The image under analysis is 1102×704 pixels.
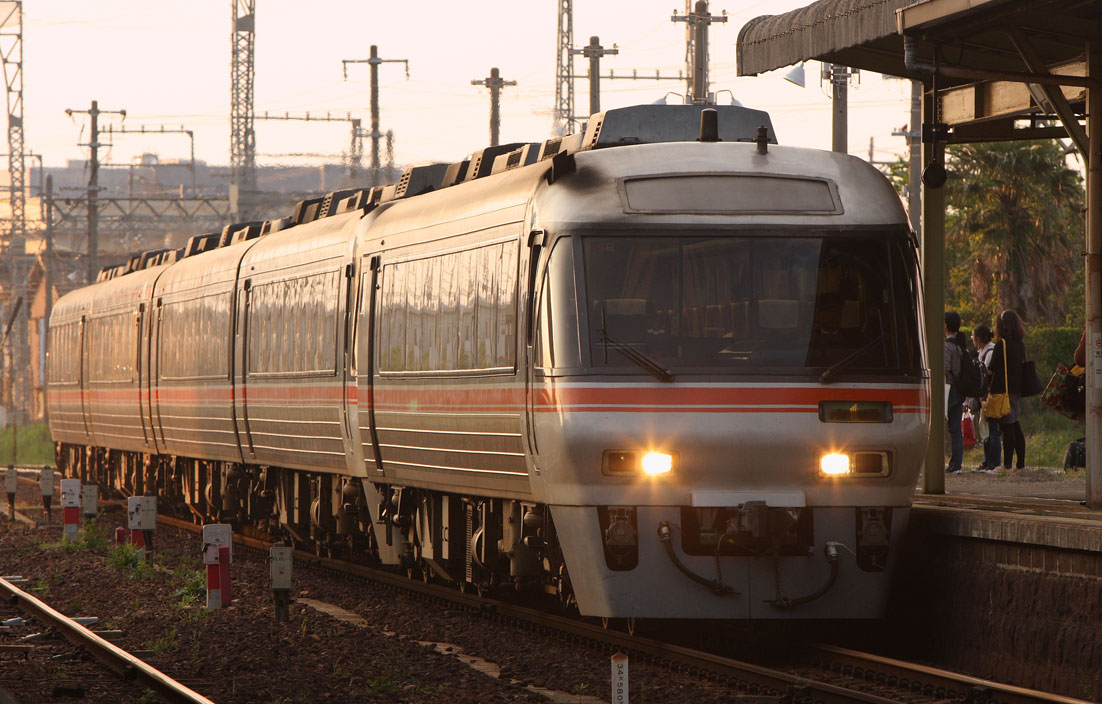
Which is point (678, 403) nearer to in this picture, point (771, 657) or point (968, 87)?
point (771, 657)

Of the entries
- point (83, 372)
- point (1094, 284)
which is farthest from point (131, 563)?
point (83, 372)

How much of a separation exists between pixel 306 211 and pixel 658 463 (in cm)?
905

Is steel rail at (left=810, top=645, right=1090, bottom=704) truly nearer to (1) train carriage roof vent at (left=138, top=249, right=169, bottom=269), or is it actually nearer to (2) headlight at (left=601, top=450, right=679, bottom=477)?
(2) headlight at (left=601, top=450, right=679, bottom=477)

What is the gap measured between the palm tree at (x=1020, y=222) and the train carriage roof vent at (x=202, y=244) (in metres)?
20.4

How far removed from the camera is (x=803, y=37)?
13414 mm

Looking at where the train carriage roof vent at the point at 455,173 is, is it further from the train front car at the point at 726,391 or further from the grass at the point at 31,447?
the grass at the point at 31,447

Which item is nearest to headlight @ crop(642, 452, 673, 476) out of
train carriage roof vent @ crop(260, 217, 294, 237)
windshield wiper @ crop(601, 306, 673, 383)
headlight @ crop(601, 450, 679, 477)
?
headlight @ crop(601, 450, 679, 477)

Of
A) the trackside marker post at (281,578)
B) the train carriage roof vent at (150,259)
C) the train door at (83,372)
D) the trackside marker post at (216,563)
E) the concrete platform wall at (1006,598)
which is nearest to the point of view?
the concrete platform wall at (1006,598)

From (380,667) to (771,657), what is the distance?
225 cm

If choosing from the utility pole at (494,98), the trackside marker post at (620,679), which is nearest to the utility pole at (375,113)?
the utility pole at (494,98)

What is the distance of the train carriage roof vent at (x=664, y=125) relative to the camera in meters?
12.1

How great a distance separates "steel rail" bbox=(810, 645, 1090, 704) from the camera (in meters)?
8.84

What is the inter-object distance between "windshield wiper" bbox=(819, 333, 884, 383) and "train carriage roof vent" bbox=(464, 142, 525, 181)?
379 cm

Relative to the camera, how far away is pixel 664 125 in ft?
40.5
